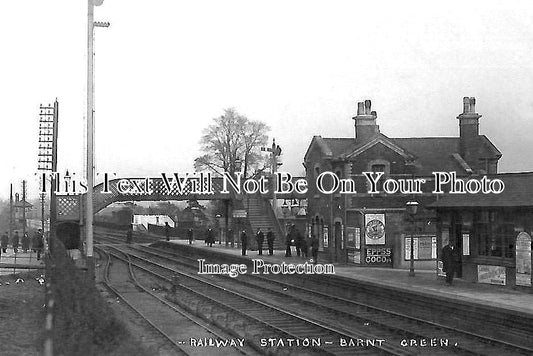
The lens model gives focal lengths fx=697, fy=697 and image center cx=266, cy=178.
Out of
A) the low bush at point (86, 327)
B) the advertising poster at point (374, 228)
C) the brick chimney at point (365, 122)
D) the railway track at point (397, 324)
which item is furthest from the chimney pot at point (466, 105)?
the low bush at point (86, 327)

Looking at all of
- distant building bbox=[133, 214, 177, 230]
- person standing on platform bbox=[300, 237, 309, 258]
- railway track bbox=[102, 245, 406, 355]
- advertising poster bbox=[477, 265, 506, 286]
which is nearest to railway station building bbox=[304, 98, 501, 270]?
person standing on platform bbox=[300, 237, 309, 258]

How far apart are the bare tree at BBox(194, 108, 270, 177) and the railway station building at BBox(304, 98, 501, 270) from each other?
4625 mm

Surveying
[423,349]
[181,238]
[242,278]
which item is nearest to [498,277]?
[423,349]

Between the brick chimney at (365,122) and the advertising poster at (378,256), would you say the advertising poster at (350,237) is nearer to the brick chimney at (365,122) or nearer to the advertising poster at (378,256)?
the advertising poster at (378,256)

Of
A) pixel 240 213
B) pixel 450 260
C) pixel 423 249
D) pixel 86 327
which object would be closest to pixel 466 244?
pixel 450 260

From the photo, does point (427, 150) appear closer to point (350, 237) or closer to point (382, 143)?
point (382, 143)

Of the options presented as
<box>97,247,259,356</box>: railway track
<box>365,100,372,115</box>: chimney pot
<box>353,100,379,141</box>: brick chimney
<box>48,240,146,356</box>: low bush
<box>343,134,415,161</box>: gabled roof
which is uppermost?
<box>365,100,372,115</box>: chimney pot

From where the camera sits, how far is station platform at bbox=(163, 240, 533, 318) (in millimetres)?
17188

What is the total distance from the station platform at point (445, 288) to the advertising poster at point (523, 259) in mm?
350

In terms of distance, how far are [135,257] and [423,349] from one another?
104 ft

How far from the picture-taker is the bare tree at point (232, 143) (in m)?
→ 39.8

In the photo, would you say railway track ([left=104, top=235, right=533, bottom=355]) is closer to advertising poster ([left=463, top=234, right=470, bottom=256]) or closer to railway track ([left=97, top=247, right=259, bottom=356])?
railway track ([left=97, top=247, right=259, bottom=356])

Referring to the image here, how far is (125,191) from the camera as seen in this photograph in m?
42.2

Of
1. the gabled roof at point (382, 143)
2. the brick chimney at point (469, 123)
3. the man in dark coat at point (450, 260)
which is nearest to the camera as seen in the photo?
the man in dark coat at point (450, 260)
